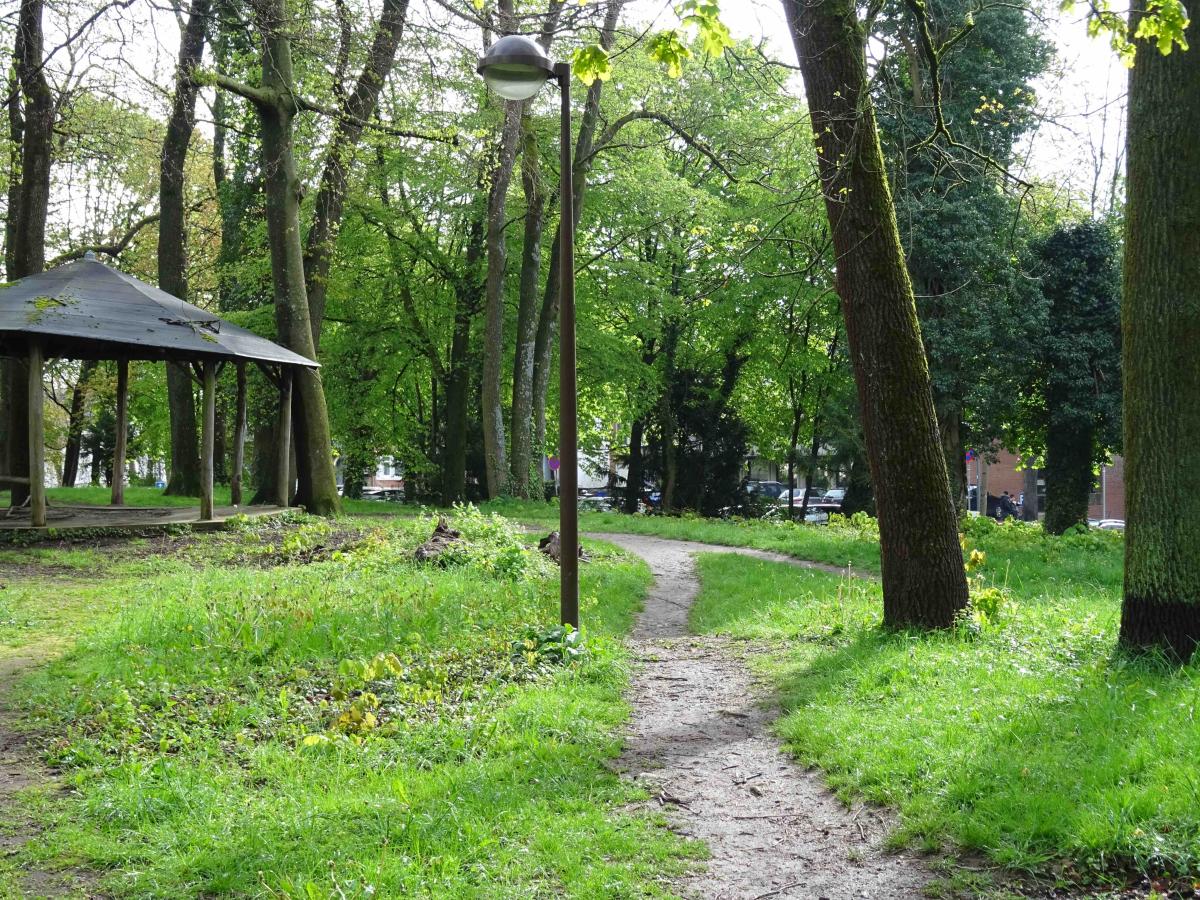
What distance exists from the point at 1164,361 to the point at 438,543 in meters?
8.00

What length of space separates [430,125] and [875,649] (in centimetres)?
1514

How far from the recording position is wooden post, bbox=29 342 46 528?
14.3 m

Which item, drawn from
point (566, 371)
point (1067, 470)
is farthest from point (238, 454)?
point (1067, 470)

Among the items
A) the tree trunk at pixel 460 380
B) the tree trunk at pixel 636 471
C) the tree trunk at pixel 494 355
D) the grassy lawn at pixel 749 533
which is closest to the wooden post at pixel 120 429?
the grassy lawn at pixel 749 533

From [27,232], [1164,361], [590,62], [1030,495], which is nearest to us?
[590,62]

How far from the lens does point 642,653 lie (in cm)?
863

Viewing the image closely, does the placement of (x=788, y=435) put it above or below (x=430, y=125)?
below

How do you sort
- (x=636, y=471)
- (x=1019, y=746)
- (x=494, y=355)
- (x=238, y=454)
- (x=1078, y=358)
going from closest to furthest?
(x=1019, y=746) → (x=238, y=454) → (x=1078, y=358) → (x=494, y=355) → (x=636, y=471)

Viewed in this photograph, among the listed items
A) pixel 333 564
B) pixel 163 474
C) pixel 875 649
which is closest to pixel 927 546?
pixel 875 649

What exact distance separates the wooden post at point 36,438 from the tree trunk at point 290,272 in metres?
Answer: 4.43

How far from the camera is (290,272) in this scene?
17.8 m

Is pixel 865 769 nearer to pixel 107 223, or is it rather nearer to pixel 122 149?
pixel 122 149

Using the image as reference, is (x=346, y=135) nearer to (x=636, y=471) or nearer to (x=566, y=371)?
(x=566, y=371)

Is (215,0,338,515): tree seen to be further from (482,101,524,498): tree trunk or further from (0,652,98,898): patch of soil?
(0,652,98,898): patch of soil
